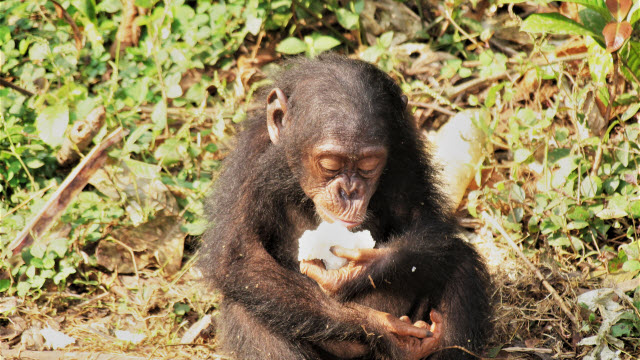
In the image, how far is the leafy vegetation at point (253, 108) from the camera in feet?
23.3

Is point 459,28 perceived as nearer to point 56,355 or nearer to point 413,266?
point 413,266

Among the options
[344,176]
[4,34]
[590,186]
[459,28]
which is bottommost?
[590,186]

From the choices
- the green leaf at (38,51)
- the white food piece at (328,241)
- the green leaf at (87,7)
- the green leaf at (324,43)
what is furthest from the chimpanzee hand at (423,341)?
the green leaf at (87,7)

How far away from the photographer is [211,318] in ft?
23.6

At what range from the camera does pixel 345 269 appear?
18.5 feet

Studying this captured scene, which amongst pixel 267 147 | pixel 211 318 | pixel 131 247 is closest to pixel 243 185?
pixel 267 147

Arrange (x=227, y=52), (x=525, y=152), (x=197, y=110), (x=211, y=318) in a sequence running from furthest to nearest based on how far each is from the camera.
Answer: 1. (x=227, y=52)
2. (x=197, y=110)
3. (x=525, y=152)
4. (x=211, y=318)

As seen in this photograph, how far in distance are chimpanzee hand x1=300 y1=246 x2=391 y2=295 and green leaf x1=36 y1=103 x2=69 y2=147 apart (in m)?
3.43

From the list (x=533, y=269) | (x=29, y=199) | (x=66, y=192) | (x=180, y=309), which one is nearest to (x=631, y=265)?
(x=533, y=269)

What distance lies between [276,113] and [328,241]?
1.15 metres

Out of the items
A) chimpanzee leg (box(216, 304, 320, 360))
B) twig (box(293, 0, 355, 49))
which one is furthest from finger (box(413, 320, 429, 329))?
twig (box(293, 0, 355, 49))

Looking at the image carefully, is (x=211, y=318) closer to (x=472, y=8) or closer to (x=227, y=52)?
(x=227, y=52)

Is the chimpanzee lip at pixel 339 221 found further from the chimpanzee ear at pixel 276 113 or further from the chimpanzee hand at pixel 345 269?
the chimpanzee ear at pixel 276 113

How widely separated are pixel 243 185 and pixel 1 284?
9.23ft
